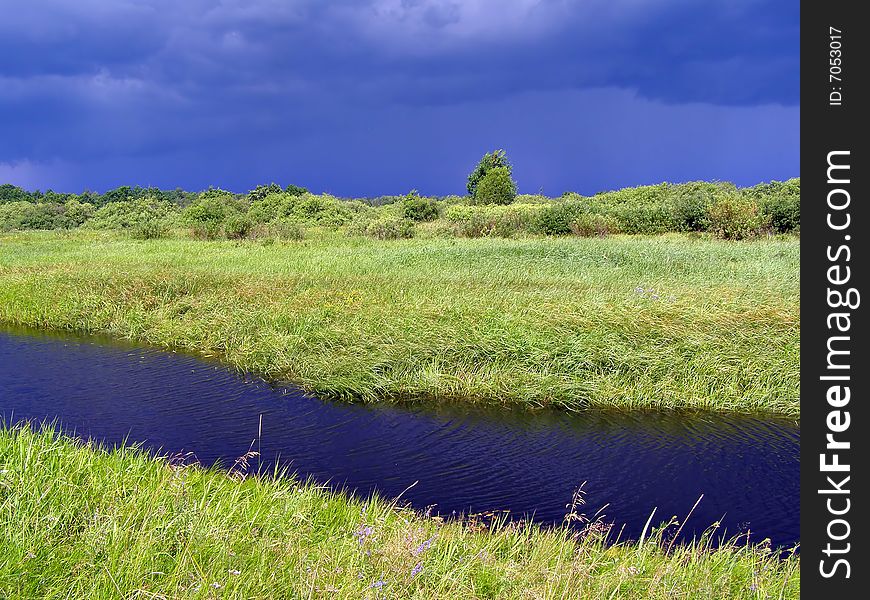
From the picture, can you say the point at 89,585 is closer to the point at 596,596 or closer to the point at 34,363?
the point at 596,596

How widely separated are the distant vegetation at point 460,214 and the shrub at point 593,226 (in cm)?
5

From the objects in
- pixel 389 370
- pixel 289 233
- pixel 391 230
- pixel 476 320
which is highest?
pixel 391 230

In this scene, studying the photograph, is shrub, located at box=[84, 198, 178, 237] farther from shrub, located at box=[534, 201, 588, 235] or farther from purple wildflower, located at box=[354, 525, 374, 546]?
purple wildflower, located at box=[354, 525, 374, 546]

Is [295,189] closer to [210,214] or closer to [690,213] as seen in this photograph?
[210,214]

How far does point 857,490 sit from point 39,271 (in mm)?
23140

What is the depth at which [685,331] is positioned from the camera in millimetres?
11656

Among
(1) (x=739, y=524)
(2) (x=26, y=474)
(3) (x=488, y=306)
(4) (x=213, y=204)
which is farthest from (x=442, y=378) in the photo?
(4) (x=213, y=204)

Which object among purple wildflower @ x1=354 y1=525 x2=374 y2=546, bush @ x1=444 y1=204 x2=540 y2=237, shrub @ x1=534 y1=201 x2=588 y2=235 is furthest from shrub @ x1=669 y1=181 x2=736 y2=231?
purple wildflower @ x1=354 y1=525 x2=374 y2=546

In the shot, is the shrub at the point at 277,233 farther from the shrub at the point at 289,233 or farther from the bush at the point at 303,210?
the bush at the point at 303,210

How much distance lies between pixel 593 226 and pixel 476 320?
23937 mm

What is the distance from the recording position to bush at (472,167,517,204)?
193ft

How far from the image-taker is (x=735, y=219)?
104ft

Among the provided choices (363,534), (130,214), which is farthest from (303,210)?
(363,534)

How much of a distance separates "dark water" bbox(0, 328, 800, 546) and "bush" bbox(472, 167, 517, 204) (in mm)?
48808
